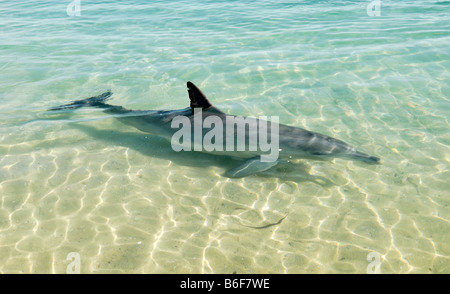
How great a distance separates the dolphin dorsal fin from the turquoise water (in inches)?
41.5

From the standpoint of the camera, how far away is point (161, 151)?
7.56 meters

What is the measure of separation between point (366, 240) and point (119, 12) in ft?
70.6

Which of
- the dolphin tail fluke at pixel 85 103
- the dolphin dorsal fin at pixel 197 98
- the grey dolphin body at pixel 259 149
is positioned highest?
the dolphin dorsal fin at pixel 197 98

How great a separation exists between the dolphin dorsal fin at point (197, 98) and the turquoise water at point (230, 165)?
1055 millimetres

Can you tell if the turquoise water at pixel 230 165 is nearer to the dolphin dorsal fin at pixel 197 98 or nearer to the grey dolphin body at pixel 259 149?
the grey dolphin body at pixel 259 149

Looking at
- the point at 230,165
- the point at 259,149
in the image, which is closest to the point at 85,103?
the point at 230,165

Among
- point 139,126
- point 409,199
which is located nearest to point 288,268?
point 409,199

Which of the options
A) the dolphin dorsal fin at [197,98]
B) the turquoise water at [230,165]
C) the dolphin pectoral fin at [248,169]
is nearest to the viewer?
the turquoise water at [230,165]

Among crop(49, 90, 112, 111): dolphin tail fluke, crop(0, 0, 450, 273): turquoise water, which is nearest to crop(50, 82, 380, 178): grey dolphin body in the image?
crop(0, 0, 450, 273): turquoise water

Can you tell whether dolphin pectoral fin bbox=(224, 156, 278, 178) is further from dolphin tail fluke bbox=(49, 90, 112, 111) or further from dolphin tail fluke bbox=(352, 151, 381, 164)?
dolphin tail fluke bbox=(49, 90, 112, 111)

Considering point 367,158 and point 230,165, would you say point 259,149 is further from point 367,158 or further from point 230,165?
point 367,158

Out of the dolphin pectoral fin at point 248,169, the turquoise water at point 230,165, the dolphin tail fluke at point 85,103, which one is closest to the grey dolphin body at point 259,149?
the dolphin pectoral fin at point 248,169

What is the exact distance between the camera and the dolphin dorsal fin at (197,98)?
7.29 metres
